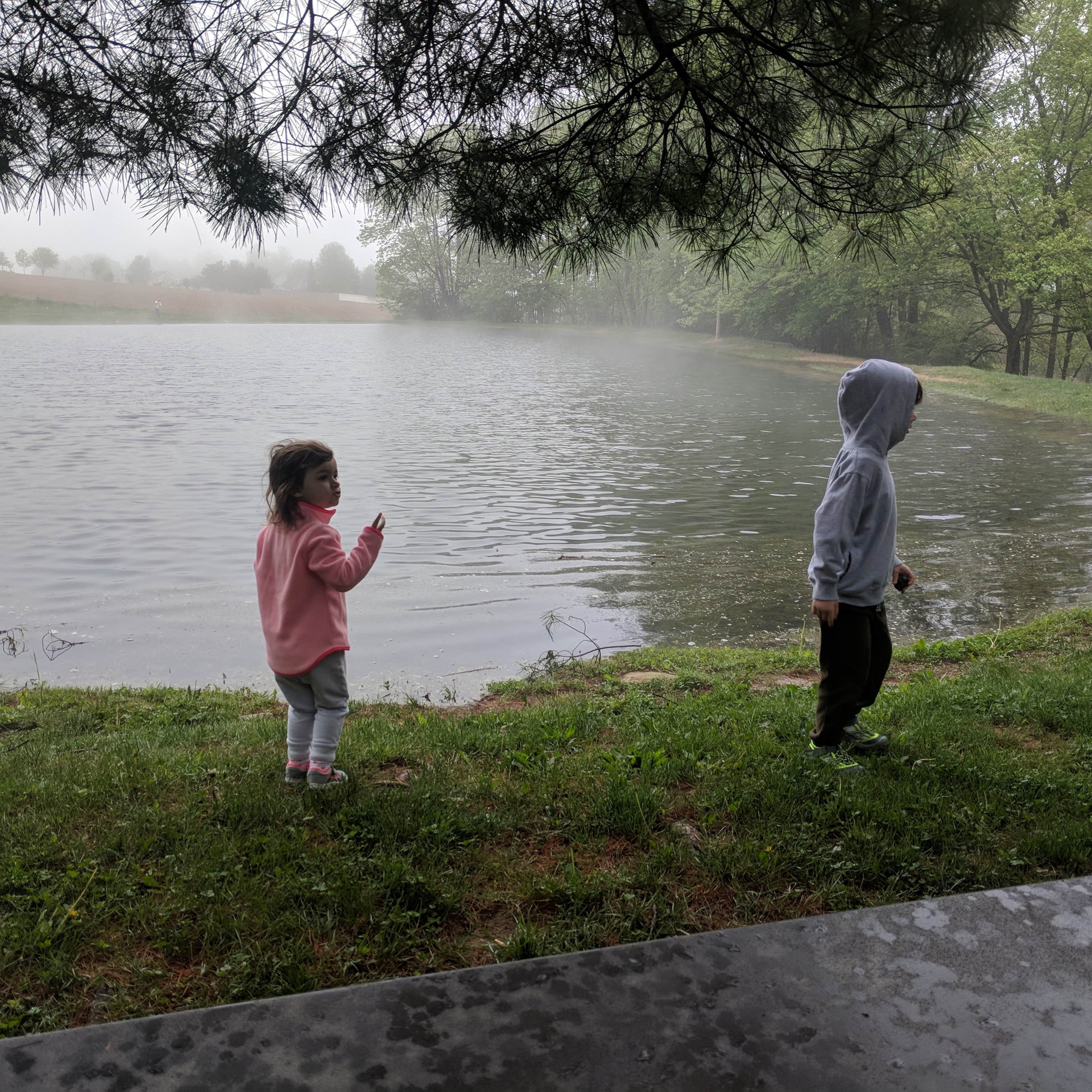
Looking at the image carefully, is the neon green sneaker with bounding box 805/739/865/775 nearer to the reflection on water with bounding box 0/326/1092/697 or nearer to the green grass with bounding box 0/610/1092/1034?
the green grass with bounding box 0/610/1092/1034

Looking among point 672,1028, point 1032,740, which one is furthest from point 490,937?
point 1032,740

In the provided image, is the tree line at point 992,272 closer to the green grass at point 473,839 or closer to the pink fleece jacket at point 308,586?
the green grass at point 473,839

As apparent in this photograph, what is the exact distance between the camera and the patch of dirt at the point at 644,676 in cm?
626

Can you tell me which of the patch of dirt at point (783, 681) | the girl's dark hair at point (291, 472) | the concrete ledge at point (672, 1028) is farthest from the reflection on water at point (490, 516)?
the concrete ledge at point (672, 1028)

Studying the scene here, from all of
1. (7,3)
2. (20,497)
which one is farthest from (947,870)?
(20,497)

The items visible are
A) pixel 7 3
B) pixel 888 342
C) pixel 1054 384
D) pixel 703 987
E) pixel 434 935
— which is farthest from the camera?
pixel 888 342

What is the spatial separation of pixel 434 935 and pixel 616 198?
3556mm

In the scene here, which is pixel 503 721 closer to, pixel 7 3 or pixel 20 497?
pixel 7 3

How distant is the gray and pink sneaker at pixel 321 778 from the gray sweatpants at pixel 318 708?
14 mm

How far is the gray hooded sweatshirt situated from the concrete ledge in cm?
175

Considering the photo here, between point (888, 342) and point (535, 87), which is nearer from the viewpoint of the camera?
point (535, 87)

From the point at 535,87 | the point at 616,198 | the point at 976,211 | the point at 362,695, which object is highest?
the point at 976,211

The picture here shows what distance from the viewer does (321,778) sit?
3.52 m

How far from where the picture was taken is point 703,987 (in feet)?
6.34
